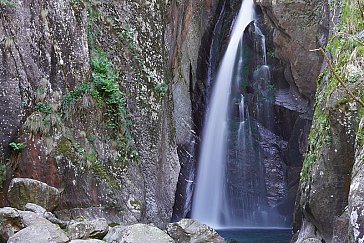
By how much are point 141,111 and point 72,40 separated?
2.58 meters

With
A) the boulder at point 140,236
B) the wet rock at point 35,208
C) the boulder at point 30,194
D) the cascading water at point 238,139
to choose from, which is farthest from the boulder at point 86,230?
the cascading water at point 238,139

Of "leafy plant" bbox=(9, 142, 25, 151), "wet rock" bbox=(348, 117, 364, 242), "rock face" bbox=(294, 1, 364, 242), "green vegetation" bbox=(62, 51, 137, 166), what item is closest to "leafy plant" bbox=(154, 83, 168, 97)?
"green vegetation" bbox=(62, 51, 137, 166)

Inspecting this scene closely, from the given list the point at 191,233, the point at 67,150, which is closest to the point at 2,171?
the point at 67,150

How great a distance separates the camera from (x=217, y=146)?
670 inches

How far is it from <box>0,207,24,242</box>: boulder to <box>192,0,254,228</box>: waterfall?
924 cm

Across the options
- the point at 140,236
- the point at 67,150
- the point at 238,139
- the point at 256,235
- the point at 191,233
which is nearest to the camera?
the point at 140,236

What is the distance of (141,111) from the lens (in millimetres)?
11609

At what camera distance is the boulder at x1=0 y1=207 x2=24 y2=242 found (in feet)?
22.2

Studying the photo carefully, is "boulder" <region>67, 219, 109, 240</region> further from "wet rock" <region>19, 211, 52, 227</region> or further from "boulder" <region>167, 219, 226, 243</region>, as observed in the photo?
"boulder" <region>167, 219, 226, 243</region>

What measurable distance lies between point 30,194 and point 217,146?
958 cm

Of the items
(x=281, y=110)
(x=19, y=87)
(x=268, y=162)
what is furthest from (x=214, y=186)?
(x=19, y=87)

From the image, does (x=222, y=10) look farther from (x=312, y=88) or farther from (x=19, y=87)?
(x=19, y=87)

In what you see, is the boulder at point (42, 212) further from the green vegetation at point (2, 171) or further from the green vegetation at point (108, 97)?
the green vegetation at point (108, 97)

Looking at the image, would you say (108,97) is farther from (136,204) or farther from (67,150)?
(136,204)
